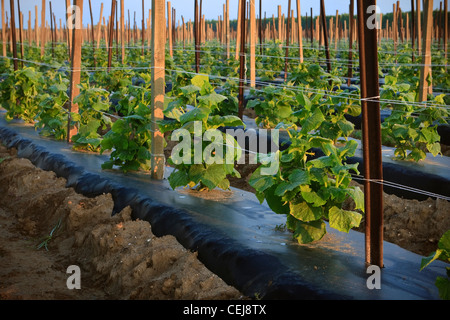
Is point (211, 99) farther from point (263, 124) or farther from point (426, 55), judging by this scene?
point (426, 55)

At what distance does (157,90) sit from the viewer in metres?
5.45

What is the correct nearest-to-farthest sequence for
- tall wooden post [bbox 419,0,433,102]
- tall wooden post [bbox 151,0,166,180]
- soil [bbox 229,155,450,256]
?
soil [bbox 229,155,450,256] < tall wooden post [bbox 151,0,166,180] < tall wooden post [bbox 419,0,433,102]

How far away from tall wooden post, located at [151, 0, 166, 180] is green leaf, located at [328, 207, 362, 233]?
7.99 feet

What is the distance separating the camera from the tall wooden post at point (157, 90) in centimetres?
545

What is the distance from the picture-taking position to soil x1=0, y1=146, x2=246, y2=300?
3.49 metres

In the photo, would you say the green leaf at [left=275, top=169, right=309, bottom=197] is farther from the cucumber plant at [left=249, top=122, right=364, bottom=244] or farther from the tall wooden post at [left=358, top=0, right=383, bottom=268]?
the tall wooden post at [left=358, top=0, right=383, bottom=268]

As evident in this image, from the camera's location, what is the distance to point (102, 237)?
4.35 metres


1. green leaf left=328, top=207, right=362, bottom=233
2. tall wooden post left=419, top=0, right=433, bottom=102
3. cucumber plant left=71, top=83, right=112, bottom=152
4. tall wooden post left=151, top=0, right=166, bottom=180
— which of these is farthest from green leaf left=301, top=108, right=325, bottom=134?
tall wooden post left=419, top=0, right=433, bottom=102

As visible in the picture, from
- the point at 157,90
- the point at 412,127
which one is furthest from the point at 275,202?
the point at 412,127

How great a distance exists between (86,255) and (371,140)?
2519 millimetres

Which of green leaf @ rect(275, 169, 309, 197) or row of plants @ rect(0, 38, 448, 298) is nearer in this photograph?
green leaf @ rect(275, 169, 309, 197)

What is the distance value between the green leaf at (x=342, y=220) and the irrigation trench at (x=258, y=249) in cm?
19
